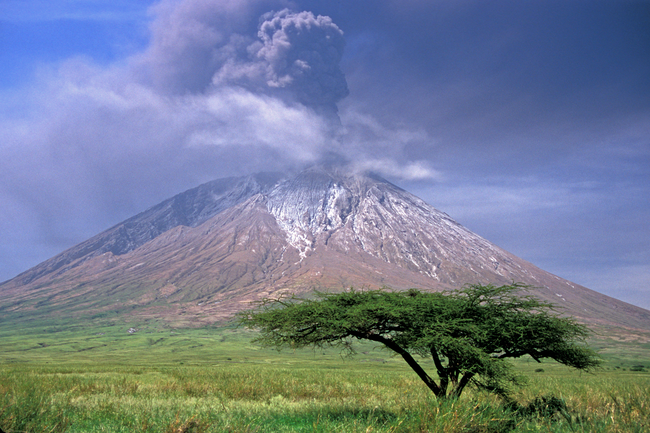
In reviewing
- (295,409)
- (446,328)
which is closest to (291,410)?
(295,409)

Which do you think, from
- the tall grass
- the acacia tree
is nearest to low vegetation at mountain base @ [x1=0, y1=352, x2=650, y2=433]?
the tall grass

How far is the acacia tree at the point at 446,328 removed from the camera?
12844 millimetres

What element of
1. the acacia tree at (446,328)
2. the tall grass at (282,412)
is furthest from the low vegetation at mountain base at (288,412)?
the acacia tree at (446,328)

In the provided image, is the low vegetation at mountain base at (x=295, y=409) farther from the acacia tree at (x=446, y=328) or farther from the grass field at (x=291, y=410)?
the acacia tree at (x=446, y=328)

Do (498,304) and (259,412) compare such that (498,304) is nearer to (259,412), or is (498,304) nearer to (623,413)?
(623,413)

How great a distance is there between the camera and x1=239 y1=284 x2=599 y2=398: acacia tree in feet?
42.1

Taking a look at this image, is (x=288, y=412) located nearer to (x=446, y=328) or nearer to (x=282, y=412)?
(x=282, y=412)

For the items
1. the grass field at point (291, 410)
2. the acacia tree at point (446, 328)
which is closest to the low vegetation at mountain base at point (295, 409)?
the grass field at point (291, 410)

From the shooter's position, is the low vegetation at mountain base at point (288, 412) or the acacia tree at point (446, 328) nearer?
the low vegetation at mountain base at point (288, 412)

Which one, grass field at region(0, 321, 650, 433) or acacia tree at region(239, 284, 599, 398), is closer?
grass field at region(0, 321, 650, 433)

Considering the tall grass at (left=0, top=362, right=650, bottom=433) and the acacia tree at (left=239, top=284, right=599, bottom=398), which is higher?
the acacia tree at (left=239, top=284, right=599, bottom=398)

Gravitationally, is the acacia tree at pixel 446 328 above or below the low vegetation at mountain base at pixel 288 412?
above

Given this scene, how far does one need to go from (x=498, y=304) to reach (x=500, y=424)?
15.6 ft

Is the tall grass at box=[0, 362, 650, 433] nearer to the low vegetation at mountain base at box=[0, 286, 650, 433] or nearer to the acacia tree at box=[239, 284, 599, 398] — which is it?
the low vegetation at mountain base at box=[0, 286, 650, 433]
